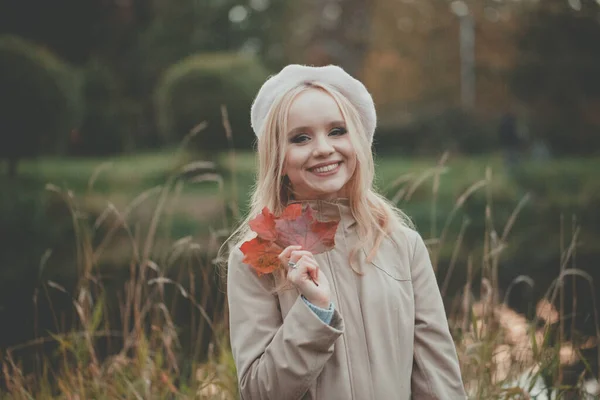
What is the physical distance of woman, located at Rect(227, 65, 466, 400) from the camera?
1657 mm

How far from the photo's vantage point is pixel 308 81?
6.38 feet

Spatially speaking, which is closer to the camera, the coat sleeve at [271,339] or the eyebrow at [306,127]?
the coat sleeve at [271,339]

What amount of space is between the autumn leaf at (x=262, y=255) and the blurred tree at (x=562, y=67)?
14.2 metres

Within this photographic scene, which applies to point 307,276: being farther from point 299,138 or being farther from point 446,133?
point 446,133

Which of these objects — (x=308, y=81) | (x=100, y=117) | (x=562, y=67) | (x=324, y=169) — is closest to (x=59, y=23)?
(x=100, y=117)

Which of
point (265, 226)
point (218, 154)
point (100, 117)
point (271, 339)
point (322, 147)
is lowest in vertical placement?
point (218, 154)

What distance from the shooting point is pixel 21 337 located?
430 cm

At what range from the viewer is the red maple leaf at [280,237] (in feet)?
5.50

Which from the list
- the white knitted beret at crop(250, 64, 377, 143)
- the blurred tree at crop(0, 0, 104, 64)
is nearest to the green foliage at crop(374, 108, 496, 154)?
the blurred tree at crop(0, 0, 104, 64)

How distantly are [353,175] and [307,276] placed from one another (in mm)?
408

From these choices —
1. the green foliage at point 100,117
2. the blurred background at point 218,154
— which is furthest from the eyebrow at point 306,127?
the green foliage at point 100,117

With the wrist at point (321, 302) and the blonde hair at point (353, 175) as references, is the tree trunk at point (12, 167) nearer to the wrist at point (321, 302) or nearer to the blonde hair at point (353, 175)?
the blonde hair at point (353, 175)

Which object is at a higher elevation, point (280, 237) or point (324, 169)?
point (324, 169)

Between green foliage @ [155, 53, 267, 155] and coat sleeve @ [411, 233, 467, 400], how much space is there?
11202 mm
